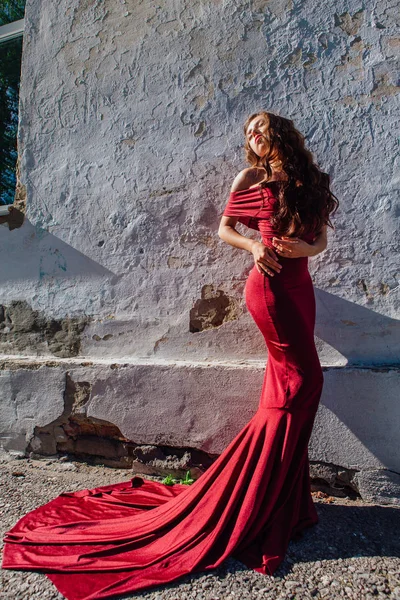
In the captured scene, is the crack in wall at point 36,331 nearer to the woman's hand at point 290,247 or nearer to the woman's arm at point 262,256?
the woman's arm at point 262,256

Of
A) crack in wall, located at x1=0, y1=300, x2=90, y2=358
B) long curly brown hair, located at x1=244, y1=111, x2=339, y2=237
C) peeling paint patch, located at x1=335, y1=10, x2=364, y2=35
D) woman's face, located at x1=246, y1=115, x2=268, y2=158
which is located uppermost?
peeling paint patch, located at x1=335, y1=10, x2=364, y2=35

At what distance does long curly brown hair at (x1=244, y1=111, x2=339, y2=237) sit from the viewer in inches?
90.7

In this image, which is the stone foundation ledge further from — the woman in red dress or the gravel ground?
the woman in red dress

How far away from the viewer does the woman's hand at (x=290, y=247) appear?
230 cm

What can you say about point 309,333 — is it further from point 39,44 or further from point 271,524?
point 39,44

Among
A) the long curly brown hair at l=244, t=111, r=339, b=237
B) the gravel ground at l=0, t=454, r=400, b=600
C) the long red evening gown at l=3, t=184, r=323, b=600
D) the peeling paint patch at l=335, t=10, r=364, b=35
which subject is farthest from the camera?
the peeling paint patch at l=335, t=10, r=364, b=35

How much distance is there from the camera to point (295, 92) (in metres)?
2.85

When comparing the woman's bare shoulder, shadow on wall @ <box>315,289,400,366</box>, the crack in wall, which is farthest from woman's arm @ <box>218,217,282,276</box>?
the crack in wall

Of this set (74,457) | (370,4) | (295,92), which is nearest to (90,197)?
(295,92)

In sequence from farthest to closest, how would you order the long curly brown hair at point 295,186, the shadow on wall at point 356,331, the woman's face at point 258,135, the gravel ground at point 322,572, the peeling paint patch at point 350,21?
the peeling paint patch at point 350,21, the shadow on wall at point 356,331, the woman's face at point 258,135, the long curly brown hair at point 295,186, the gravel ground at point 322,572

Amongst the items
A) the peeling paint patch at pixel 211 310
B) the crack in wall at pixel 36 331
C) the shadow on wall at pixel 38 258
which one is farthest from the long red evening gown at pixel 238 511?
the shadow on wall at pixel 38 258

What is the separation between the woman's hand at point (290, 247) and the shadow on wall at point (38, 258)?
1.34 metres

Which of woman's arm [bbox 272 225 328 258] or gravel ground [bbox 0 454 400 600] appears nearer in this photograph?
gravel ground [bbox 0 454 400 600]

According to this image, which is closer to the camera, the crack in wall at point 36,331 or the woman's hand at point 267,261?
the woman's hand at point 267,261
